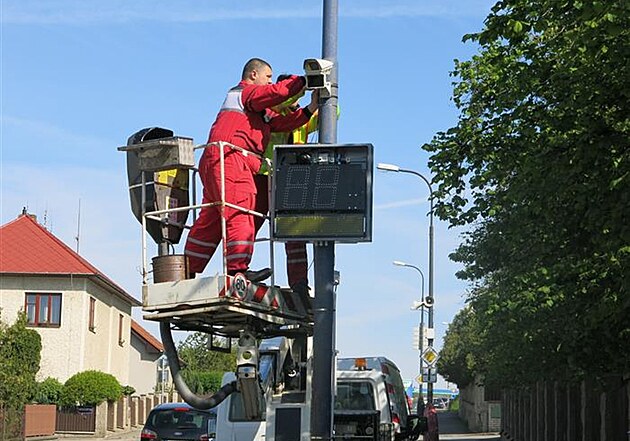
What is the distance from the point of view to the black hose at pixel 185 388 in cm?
815

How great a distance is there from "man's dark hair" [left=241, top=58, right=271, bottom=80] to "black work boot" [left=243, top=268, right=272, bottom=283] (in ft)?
4.85

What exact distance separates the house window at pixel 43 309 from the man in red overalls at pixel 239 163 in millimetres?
45640

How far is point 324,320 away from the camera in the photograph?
8.32 m

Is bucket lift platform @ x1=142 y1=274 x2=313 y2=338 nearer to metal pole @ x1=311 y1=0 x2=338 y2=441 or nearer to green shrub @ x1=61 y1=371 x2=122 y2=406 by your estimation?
metal pole @ x1=311 y1=0 x2=338 y2=441

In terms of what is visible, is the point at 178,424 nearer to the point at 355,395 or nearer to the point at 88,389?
the point at 355,395

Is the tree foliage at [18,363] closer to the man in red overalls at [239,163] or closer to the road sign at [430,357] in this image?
the road sign at [430,357]

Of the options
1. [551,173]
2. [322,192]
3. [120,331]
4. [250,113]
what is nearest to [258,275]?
[322,192]

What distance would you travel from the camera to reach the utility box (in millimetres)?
7895

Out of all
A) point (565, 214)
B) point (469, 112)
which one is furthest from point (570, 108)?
point (469, 112)

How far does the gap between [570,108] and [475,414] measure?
59446 millimetres

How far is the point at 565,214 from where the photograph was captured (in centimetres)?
1680

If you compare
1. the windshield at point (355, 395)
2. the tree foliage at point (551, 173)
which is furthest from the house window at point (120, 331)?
the windshield at point (355, 395)

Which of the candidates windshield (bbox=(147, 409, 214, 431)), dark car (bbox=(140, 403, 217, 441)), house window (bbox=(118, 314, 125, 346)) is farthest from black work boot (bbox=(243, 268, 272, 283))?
house window (bbox=(118, 314, 125, 346))

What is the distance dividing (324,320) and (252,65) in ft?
6.62
